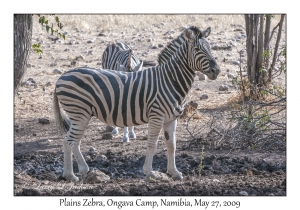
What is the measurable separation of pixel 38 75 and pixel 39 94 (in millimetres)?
1646

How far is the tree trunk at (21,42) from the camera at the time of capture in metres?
9.15

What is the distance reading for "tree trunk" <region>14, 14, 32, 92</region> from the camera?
30.0 ft

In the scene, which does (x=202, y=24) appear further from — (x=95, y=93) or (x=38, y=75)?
(x=95, y=93)

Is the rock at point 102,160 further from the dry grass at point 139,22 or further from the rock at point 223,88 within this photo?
the dry grass at point 139,22

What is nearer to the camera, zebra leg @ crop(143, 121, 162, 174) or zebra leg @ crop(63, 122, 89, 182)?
zebra leg @ crop(143, 121, 162, 174)

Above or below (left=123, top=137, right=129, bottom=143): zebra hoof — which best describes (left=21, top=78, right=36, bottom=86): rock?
above

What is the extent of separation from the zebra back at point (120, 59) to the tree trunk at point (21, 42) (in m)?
2.12

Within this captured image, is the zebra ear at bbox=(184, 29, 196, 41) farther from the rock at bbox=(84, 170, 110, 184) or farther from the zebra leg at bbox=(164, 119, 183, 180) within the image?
the rock at bbox=(84, 170, 110, 184)

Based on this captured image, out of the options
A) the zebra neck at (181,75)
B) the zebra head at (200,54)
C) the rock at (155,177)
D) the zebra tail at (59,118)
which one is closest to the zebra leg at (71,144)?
the zebra tail at (59,118)

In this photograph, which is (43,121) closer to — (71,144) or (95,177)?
(71,144)

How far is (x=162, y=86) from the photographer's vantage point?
7973mm

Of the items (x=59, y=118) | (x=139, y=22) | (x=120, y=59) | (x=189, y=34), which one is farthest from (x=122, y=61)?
(x=139, y=22)

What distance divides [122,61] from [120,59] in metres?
0.11

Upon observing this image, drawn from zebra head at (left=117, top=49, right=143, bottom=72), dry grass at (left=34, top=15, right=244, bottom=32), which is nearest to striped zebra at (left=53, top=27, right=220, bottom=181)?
zebra head at (left=117, top=49, right=143, bottom=72)
